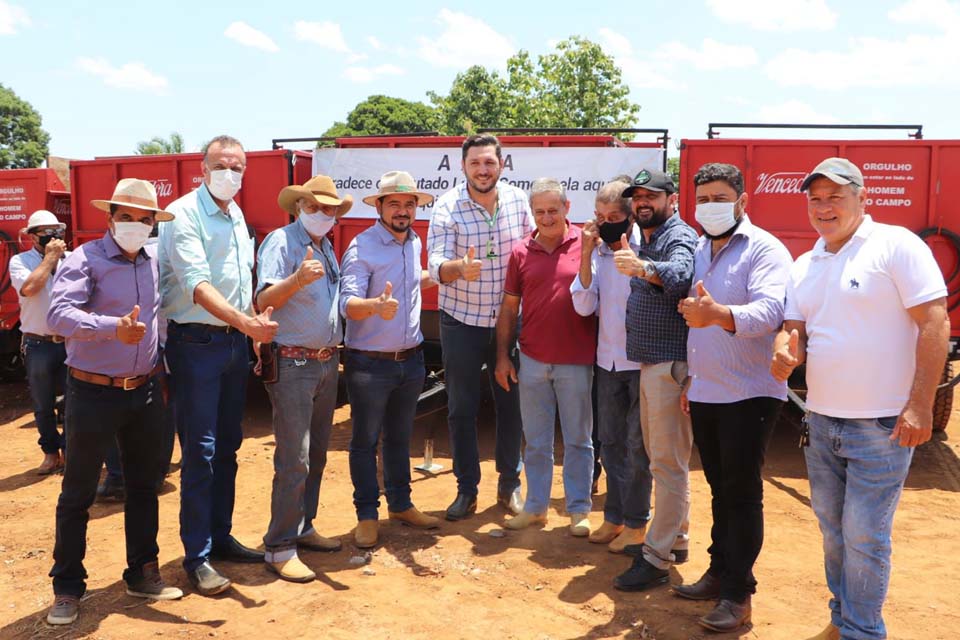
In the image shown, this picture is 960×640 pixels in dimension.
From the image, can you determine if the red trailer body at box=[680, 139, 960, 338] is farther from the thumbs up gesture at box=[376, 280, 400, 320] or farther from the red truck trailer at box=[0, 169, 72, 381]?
the red truck trailer at box=[0, 169, 72, 381]

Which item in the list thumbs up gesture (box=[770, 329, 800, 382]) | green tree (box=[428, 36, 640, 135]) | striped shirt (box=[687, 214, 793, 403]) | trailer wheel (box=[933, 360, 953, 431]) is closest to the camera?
thumbs up gesture (box=[770, 329, 800, 382])

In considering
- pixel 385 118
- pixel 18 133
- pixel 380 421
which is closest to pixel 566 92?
pixel 385 118

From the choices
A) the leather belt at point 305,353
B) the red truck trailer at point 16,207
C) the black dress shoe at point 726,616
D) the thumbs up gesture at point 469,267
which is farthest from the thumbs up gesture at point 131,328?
the red truck trailer at point 16,207

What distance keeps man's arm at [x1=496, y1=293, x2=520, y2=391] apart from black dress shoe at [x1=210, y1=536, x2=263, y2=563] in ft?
5.73

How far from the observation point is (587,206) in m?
7.16

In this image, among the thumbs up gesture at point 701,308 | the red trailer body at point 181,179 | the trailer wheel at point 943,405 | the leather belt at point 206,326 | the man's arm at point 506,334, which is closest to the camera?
the thumbs up gesture at point 701,308

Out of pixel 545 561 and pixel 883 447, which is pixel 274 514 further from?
pixel 883 447

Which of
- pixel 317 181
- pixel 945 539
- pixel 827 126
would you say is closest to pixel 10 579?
pixel 317 181

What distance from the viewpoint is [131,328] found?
3410 mm

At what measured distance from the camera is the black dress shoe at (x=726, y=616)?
3492 mm

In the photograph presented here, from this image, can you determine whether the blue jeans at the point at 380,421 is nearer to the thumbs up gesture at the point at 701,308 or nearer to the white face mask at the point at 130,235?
the white face mask at the point at 130,235

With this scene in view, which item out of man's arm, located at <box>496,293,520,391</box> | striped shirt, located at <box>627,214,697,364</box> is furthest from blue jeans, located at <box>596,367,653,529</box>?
man's arm, located at <box>496,293,520,391</box>

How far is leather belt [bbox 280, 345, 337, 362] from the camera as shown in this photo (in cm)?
404

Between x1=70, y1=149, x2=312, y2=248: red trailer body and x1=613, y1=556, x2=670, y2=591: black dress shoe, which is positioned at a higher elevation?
x1=70, y1=149, x2=312, y2=248: red trailer body
